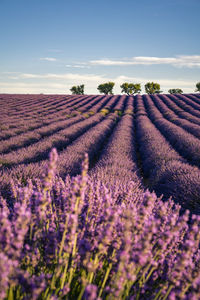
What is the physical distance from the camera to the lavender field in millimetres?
934

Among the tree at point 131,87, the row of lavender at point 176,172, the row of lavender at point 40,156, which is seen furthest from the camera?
the tree at point 131,87

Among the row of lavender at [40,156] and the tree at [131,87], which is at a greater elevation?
the tree at [131,87]

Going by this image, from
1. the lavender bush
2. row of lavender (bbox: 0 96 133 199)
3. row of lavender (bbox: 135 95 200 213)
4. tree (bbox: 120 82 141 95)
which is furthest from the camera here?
tree (bbox: 120 82 141 95)

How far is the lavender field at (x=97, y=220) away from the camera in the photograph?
3.06 feet

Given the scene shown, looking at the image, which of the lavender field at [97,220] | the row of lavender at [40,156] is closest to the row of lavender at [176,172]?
the lavender field at [97,220]

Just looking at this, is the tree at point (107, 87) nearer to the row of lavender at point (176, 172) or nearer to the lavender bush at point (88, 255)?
the row of lavender at point (176, 172)

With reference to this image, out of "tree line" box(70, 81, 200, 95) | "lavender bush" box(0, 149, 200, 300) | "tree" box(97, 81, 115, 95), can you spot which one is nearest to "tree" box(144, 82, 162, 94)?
"tree line" box(70, 81, 200, 95)

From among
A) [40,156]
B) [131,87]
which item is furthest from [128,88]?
[40,156]

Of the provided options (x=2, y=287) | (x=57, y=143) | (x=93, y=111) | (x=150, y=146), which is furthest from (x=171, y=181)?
(x=93, y=111)

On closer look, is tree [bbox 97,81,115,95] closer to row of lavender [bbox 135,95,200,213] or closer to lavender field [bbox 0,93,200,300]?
lavender field [bbox 0,93,200,300]

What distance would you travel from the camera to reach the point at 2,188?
3010 millimetres

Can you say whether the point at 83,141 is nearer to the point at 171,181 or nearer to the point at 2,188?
the point at 171,181

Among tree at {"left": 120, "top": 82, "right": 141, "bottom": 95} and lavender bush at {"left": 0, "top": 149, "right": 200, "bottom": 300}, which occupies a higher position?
tree at {"left": 120, "top": 82, "right": 141, "bottom": 95}

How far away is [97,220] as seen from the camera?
1.64 metres
